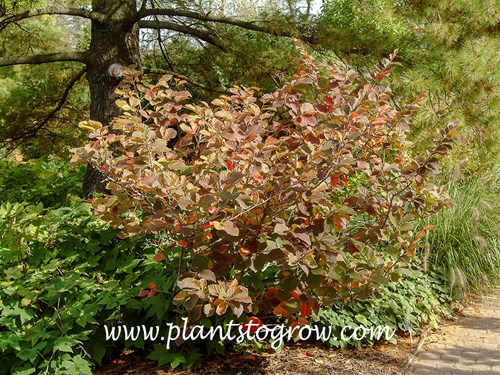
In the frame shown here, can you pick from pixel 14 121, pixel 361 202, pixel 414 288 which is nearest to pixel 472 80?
pixel 414 288

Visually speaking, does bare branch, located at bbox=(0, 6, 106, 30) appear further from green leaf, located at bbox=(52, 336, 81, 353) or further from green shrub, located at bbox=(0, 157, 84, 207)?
green leaf, located at bbox=(52, 336, 81, 353)

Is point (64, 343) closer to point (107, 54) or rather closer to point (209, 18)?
point (107, 54)

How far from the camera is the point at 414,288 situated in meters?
4.75

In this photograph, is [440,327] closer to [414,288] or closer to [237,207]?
[414,288]

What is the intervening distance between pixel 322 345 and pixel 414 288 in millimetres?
A: 1091

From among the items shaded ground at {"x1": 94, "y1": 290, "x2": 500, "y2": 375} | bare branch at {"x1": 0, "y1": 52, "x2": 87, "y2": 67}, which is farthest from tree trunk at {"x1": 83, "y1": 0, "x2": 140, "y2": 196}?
shaded ground at {"x1": 94, "y1": 290, "x2": 500, "y2": 375}

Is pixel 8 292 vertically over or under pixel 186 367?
over

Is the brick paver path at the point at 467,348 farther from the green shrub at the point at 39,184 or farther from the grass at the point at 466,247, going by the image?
the green shrub at the point at 39,184

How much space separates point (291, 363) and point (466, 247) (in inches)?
93.6

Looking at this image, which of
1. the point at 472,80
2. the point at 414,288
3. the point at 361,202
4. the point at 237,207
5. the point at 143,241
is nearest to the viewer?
the point at 237,207

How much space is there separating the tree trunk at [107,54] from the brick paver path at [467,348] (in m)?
3.82

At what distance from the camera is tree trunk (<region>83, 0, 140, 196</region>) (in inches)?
254

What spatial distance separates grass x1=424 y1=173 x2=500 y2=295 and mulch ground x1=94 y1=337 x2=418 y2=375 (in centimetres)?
141

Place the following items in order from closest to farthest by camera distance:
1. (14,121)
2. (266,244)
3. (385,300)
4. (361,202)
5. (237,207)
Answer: (237,207)
(266,244)
(361,202)
(385,300)
(14,121)
